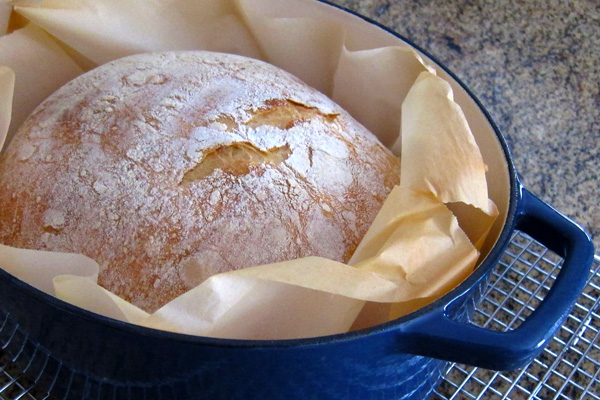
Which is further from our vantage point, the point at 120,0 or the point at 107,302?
the point at 120,0

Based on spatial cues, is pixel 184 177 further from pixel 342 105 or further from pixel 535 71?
pixel 535 71

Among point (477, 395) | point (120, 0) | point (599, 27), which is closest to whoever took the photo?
point (477, 395)

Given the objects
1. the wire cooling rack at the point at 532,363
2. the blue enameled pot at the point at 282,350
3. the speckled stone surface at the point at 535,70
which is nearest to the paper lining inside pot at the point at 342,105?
the blue enameled pot at the point at 282,350

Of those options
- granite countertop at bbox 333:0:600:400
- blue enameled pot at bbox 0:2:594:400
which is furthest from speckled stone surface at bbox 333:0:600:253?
blue enameled pot at bbox 0:2:594:400

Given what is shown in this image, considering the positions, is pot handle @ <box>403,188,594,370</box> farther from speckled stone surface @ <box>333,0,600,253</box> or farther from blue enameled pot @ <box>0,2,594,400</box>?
speckled stone surface @ <box>333,0,600,253</box>

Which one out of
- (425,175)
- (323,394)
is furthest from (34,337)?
(425,175)

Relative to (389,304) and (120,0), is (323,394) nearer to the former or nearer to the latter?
(389,304)
